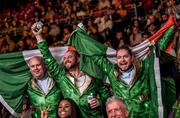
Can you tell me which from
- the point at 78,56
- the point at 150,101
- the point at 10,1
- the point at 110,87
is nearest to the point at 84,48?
the point at 78,56

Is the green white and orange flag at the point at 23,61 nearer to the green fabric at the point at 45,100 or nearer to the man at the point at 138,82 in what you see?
the green fabric at the point at 45,100

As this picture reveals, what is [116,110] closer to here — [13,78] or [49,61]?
[49,61]

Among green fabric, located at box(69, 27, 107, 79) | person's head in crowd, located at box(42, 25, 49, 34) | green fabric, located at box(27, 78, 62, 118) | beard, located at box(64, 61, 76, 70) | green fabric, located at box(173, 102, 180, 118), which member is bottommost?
green fabric, located at box(173, 102, 180, 118)

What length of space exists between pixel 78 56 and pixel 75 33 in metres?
0.43

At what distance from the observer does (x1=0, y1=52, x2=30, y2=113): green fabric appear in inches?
303

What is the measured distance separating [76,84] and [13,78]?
112cm

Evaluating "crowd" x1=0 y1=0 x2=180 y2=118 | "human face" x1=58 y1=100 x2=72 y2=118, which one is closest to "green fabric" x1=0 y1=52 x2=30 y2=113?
"crowd" x1=0 y1=0 x2=180 y2=118

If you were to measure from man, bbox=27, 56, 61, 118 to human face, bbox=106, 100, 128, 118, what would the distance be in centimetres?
193

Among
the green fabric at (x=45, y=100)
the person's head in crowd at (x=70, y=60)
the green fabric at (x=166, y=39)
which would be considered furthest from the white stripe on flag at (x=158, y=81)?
the green fabric at (x=45, y=100)

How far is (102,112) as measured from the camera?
7121 mm

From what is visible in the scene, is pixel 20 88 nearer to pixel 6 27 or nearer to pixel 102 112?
pixel 102 112

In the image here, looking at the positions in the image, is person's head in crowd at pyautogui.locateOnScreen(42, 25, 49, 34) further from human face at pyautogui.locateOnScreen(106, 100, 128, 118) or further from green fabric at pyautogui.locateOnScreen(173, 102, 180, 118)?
human face at pyautogui.locateOnScreen(106, 100, 128, 118)

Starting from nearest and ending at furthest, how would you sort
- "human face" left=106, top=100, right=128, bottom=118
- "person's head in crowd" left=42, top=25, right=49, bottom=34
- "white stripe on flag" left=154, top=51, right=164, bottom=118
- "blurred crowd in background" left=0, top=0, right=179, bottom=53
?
"human face" left=106, top=100, right=128, bottom=118, "white stripe on flag" left=154, top=51, right=164, bottom=118, "blurred crowd in background" left=0, top=0, right=179, bottom=53, "person's head in crowd" left=42, top=25, right=49, bottom=34

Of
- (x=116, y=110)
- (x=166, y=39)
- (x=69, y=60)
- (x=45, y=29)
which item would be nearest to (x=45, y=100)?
(x=69, y=60)
